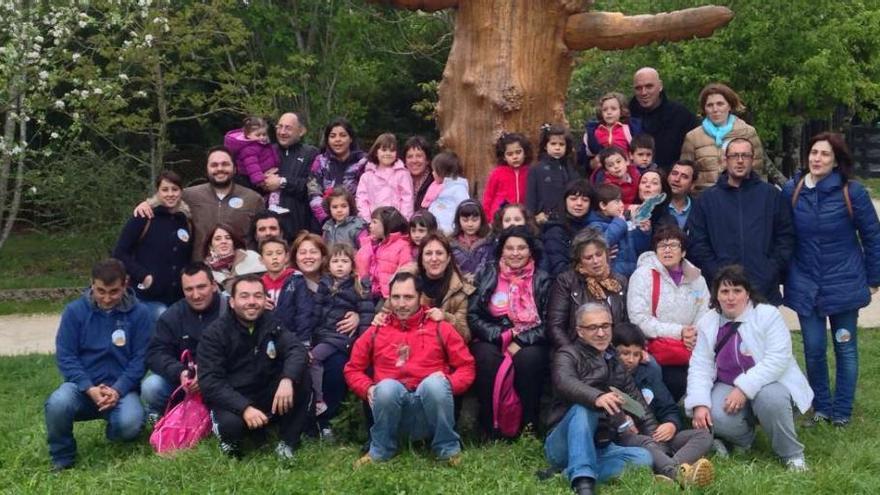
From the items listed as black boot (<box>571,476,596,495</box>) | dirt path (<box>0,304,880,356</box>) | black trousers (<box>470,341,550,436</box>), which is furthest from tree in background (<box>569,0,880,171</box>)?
black boot (<box>571,476,596,495</box>)

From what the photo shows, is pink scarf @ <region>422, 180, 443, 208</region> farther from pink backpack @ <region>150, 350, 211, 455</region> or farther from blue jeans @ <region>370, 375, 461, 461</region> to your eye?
pink backpack @ <region>150, 350, 211, 455</region>

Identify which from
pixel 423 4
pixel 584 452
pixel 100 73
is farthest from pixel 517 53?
pixel 100 73

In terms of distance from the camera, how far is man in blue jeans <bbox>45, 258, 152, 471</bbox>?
235 inches

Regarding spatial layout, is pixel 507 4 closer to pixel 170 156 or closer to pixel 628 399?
pixel 628 399

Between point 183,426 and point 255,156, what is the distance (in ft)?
7.38

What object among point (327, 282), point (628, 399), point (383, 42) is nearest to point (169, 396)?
point (327, 282)

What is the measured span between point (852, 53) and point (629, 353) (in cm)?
1752

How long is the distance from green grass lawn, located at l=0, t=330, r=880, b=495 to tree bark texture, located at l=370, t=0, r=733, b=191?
85.7 inches

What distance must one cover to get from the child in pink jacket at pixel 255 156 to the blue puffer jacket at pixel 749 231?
9.56 ft

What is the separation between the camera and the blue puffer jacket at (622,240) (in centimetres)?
645

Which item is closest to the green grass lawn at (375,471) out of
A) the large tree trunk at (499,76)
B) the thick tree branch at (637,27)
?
the large tree trunk at (499,76)

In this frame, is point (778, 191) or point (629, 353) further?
point (778, 191)

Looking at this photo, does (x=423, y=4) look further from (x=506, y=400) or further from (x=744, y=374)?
(x=744, y=374)

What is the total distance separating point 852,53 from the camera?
21.3 metres
